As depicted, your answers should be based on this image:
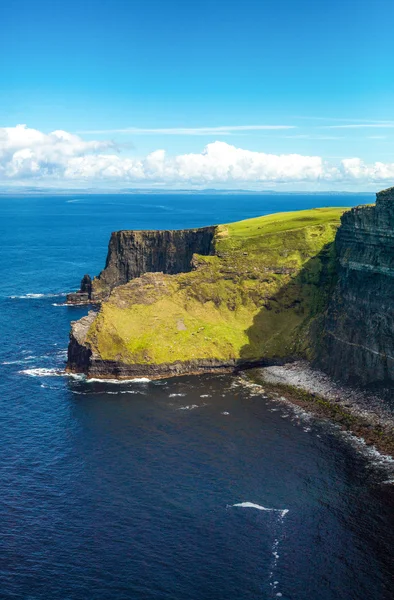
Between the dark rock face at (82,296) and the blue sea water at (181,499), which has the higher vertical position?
the dark rock face at (82,296)

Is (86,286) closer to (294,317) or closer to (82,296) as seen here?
(82,296)

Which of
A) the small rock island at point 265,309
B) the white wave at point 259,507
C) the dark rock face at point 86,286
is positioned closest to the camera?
the white wave at point 259,507

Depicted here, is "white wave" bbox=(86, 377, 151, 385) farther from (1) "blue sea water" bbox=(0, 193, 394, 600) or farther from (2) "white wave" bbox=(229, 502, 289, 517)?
(2) "white wave" bbox=(229, 502, 289, 517)

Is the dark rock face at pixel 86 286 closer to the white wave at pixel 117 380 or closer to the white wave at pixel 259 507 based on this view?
the white wave at pixel 117 380

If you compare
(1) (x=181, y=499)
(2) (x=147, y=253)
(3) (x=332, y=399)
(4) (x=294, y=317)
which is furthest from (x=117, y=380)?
(2) (x=147, y=253)

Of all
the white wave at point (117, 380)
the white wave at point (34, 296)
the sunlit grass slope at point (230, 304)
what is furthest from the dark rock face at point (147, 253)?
the white wave at point (117, 380)

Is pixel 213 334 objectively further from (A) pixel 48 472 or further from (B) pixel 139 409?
(A) pixel 48 472

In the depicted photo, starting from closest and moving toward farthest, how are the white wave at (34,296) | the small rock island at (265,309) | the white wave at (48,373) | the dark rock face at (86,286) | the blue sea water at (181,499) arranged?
the blue sea water at (181,499)
the small rock island at (265,309)
the white wave at (48,373)
the white wave at (34,296)
the dark rock face at (86,286)

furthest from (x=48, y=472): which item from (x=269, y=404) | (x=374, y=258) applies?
(x=374, y=258)
